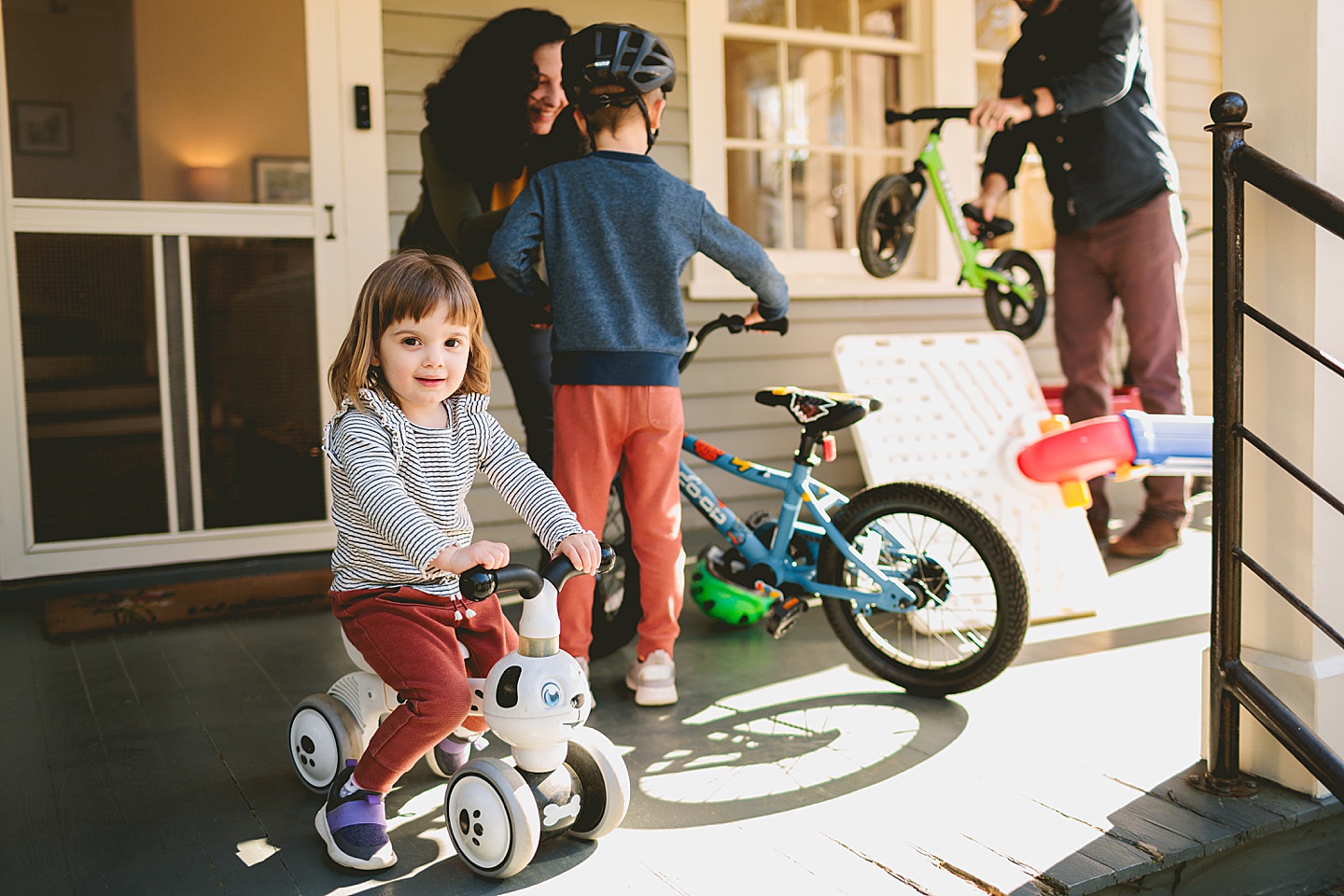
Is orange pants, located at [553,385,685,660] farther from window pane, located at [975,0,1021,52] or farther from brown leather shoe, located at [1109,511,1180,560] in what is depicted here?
window pane, located at [975,0,1021,52]

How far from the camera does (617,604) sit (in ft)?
9.78

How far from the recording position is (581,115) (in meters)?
2.52

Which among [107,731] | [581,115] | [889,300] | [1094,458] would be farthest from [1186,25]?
[107,731]

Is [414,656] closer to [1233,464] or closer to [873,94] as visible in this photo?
[1233,464]

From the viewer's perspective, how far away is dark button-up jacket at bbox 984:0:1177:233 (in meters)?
3.59

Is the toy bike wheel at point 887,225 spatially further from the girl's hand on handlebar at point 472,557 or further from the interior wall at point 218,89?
the girl's hand on handlebar at point 472,557

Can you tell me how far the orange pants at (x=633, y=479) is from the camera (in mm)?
2510

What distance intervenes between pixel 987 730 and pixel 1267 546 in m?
0.67

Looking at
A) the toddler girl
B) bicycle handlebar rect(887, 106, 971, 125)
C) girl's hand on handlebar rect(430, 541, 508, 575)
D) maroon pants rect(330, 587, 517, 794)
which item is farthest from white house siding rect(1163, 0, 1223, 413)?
girl's hand on handlebar rect(430, 541, 508, 575)

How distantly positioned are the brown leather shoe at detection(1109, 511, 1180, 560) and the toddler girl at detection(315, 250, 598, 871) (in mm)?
2744

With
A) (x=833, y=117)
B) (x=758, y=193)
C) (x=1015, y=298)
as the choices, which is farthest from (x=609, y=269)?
(x=833, y=117)

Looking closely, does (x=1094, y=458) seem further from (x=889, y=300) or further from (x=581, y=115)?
(x=889, y=300)

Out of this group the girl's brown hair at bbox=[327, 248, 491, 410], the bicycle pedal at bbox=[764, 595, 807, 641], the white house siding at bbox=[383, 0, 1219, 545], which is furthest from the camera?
the white house siding at bbox=[383, 0, 1219, 545]

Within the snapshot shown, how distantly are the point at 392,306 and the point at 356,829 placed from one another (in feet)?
2.79
